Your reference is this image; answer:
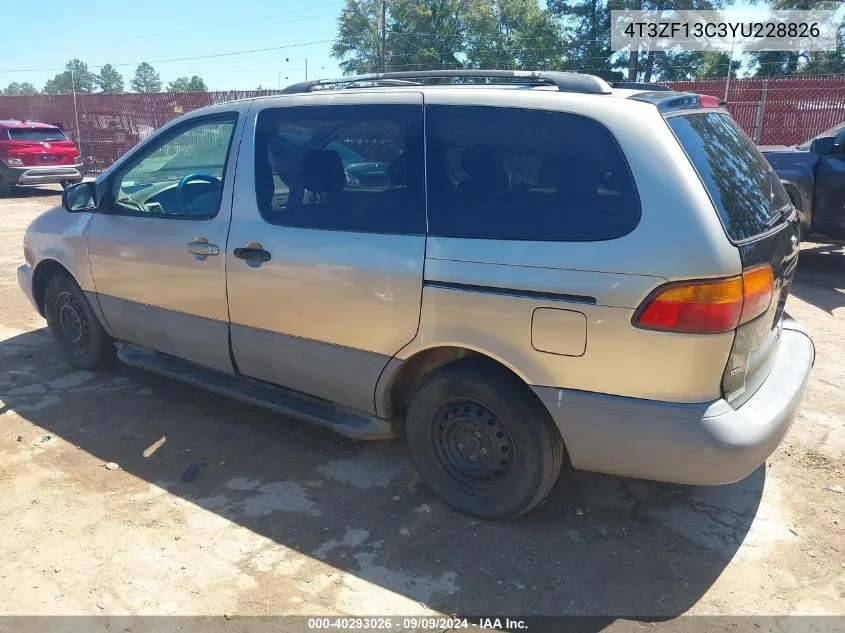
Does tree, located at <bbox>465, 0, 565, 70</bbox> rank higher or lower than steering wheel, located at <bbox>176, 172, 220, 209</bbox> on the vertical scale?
higher

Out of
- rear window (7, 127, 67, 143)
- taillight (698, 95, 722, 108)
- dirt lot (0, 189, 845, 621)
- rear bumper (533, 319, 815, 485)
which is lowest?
dirt lot (0, 189, 845, 621)

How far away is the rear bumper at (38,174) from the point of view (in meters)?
15.6

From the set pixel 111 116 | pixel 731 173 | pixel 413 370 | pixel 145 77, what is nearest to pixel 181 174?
pixel 413 370

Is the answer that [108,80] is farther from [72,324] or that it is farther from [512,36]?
[72,324]

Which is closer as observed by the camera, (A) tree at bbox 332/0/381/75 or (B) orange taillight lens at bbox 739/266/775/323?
(B) orange taillight lens at bbox 739/266/775/323

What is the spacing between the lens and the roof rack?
2.96 metres

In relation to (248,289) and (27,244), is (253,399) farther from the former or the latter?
(27,244)

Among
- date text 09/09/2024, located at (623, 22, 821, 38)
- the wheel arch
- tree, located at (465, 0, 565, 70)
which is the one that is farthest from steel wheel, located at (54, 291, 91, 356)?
tree, located at (465, 0, 565, 70)

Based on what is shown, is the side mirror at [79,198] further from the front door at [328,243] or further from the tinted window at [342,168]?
the tinted window at [342,168]

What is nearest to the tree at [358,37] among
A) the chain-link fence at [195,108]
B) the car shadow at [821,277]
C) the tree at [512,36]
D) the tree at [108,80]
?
the tree at [512,36]

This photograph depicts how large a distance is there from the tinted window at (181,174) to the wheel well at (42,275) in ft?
3.21

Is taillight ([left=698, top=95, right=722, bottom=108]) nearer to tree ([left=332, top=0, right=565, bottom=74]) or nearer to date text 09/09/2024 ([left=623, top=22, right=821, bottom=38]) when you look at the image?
date text 09/09/2024 ([left=623, top=22, right=821, bottom=38])

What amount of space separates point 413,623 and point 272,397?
162 centimetres

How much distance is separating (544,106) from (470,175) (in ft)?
1.41
